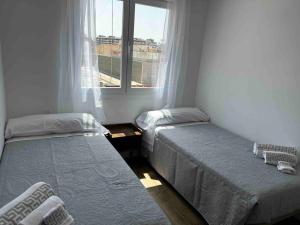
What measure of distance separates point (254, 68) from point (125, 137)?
172 cm

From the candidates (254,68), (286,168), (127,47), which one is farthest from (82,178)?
(254,68)

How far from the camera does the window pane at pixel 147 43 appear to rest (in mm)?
2871

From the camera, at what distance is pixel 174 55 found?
121 inches

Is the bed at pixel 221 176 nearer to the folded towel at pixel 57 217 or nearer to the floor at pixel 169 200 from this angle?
the floor at pixel 169 200

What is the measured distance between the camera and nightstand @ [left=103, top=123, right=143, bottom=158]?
8.94ft

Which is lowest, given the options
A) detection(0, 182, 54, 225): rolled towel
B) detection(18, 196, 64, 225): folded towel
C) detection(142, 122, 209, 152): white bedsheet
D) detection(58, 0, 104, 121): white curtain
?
detection(142, 122, 209, 152): white bedsheet

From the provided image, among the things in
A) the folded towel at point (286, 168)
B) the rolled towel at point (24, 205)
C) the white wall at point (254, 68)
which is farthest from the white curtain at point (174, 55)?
the rolled towel at point (24, 205)

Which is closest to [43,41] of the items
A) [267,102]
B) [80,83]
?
[80,83]

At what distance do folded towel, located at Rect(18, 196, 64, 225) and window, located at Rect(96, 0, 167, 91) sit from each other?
1.86 meters

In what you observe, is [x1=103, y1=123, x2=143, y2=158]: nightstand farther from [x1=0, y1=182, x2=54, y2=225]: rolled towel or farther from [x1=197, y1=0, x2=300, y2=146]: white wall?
[x1=0, y1=182, x2=54, y2=225]: rolled towel

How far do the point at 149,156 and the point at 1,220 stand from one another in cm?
206

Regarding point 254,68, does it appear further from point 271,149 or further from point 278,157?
point 278,157

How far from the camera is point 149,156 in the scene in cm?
297

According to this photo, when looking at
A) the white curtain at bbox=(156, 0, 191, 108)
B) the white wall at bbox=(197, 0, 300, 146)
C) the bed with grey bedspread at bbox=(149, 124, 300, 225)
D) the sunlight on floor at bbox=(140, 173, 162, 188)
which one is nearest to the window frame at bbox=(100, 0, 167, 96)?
the white curtain at bbox=(156, 0, 191, 108)
